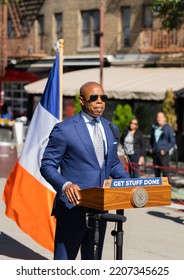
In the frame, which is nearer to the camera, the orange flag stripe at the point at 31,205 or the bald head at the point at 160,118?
the orange flag stripe at the point at 31,205

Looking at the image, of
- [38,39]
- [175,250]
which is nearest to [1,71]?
[38,39]

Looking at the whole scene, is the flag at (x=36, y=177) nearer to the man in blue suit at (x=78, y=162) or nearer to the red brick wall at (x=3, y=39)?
the man in blue suit at (x=78, y=162)

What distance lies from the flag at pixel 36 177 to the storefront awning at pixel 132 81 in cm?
1467

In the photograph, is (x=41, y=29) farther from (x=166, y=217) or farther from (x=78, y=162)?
(x=78, y=162)

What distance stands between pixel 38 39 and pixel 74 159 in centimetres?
3111

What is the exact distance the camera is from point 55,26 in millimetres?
35562

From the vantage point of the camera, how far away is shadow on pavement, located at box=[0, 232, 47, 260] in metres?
9.25

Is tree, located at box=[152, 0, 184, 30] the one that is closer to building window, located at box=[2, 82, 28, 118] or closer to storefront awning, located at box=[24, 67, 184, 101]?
storefront awning, located at box=[24, 67, 184, 101]

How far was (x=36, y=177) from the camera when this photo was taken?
9.23 metres

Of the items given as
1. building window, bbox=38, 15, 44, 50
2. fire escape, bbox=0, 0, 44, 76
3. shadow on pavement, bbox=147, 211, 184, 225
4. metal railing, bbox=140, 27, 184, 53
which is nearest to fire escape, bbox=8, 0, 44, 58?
fire escape, bbox=0, 0, 44, 76

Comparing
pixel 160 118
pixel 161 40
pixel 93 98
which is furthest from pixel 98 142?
pixel 161 40

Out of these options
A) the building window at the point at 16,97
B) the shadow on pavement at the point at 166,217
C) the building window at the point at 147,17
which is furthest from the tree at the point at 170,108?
the building window at the point at 16,97

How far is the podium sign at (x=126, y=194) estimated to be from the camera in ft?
17.1

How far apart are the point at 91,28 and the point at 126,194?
28654 mm
